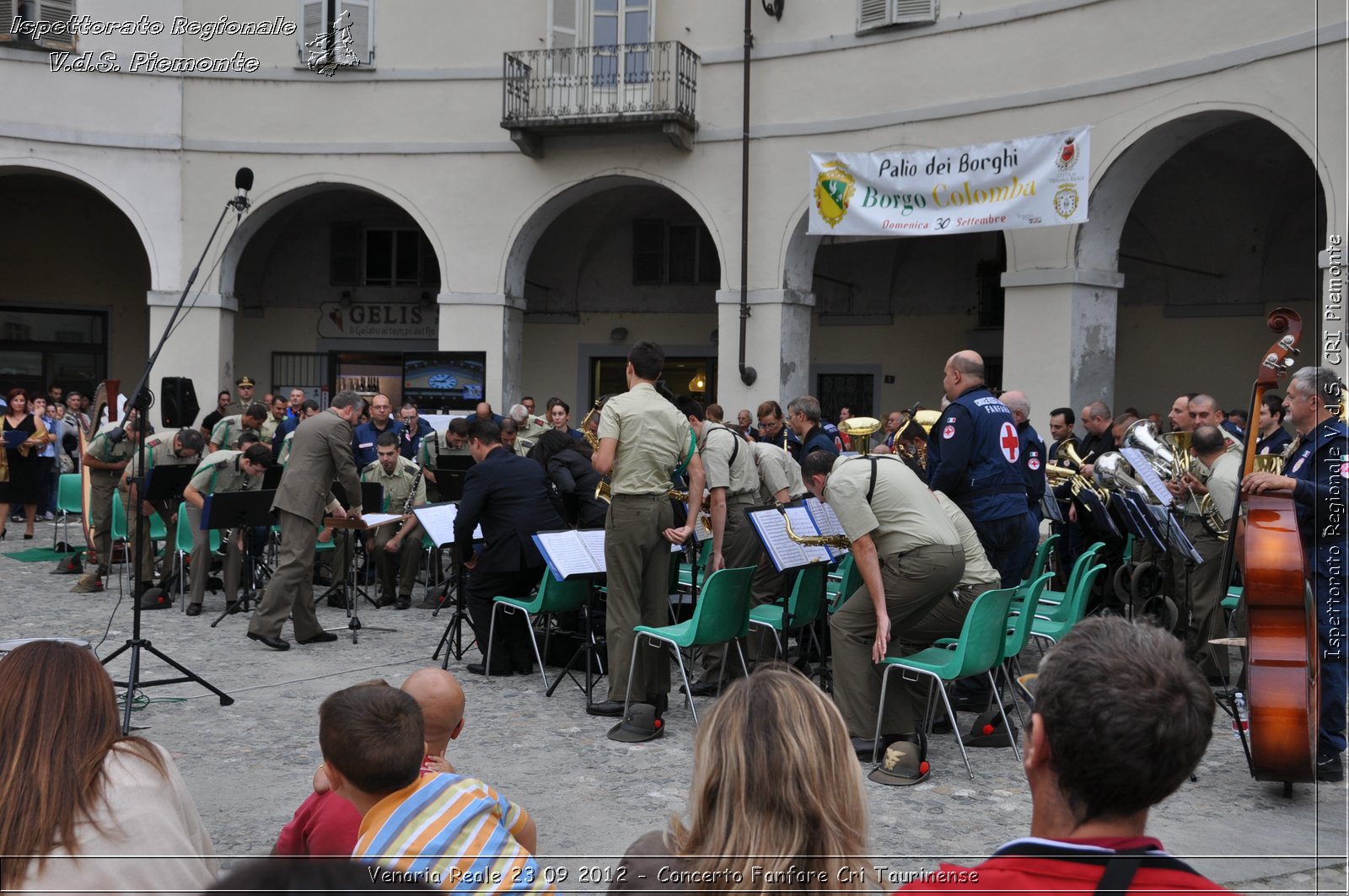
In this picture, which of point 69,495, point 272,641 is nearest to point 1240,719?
point 272,641

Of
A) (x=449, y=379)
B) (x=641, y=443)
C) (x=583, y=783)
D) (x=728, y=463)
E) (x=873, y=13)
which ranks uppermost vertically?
(x=873, y=13)


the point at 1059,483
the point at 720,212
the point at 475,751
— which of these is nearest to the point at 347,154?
the point at 720,212

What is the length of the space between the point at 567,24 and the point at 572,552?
41.5 feet

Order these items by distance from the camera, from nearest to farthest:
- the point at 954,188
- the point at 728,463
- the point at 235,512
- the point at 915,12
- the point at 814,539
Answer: the point at 814,539 < the point at 728,463 < the point at 235,512 < the point at 954,188 < the point at 915,12

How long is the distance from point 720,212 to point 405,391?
17.2 feet

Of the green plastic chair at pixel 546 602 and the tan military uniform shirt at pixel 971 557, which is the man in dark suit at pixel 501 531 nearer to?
Answer: the green plastic chair at pixel 546 602

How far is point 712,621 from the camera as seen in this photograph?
655cm

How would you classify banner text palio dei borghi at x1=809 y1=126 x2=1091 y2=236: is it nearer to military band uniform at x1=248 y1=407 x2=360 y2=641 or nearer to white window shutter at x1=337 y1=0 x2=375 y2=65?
white window shutter at x1=337 y1=0 x2=375 y2=65

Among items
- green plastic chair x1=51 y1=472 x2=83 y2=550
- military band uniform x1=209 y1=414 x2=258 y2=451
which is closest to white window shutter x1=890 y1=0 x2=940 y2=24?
military band uniform x1=209 y1=414 x2=258 y2=451

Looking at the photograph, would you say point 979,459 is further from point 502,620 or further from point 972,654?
point 502,620

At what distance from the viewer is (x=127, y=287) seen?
21.6 metres

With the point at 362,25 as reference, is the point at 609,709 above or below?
below

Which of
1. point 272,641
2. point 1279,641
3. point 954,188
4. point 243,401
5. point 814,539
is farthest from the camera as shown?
point 243,401

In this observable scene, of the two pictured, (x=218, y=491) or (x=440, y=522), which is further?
(x=218, y=491)
